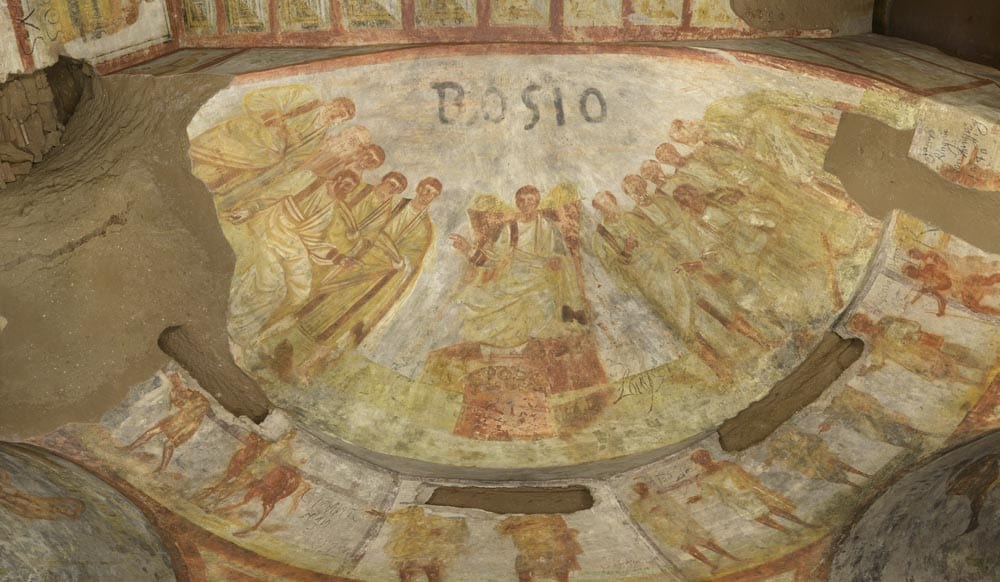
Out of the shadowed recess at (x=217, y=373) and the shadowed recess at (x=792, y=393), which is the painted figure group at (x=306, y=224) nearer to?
the shadowed recess at (x=217, y=373)

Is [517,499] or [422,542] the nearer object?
[422,542]

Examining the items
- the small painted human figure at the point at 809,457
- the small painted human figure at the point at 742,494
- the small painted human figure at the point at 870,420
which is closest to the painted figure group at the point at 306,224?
the small painted human figure at the point at 742,494

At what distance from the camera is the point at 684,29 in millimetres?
9500

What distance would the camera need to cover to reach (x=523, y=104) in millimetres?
9953

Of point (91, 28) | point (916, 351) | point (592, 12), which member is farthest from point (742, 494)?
point (91, 28)

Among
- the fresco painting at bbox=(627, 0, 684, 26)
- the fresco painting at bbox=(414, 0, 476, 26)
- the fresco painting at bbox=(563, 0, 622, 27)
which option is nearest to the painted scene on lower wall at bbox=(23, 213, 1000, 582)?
the fresco painting at bbox=(627, 0, 684, 26)

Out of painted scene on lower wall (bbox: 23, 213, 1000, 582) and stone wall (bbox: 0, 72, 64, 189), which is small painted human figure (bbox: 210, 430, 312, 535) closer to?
painted scene on lower wall (bbox: 23, 213, 1000, 582)

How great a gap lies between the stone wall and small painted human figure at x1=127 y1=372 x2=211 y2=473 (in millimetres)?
2119

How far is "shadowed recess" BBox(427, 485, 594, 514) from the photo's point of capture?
983cm

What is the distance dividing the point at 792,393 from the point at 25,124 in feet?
23.2

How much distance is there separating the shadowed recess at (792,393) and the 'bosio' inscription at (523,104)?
2.98 metres

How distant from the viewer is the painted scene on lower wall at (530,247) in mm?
9562

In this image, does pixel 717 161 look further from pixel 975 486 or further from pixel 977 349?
pixel 975 486

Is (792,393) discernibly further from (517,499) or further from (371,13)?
(371,13)
